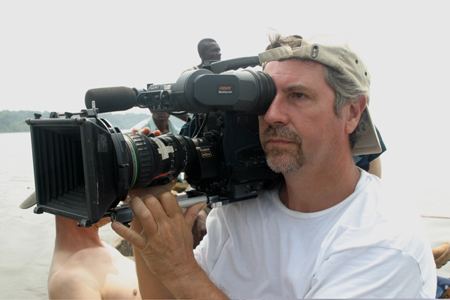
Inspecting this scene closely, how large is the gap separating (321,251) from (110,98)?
2.22 feet

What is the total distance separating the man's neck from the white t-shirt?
33 millimetres

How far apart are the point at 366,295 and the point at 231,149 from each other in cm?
50

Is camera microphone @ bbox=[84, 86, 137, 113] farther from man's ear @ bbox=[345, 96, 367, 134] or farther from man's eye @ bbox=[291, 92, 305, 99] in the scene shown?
man's ear @ bbox=[345, 96, 367, 134]

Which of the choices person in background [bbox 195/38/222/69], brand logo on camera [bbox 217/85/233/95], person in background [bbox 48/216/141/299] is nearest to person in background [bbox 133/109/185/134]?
person in background [bbox 195/38/222/69]

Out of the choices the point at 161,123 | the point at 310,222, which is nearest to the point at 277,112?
the point at 310,222

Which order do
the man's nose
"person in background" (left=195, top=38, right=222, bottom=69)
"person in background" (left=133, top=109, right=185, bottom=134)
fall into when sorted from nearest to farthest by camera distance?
the man's nose
"person in background" (left=133, top=109, right=185, bottom=134)
"person in background" (left=195, top=38, right=222, bottom=69)

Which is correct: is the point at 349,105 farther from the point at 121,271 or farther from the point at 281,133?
the point at 121,271

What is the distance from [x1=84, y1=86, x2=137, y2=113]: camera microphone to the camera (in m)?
1.22

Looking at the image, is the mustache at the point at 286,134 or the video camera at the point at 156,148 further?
the mustache at the point at 286,134

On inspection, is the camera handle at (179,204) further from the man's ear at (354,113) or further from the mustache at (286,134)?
the man's ear at (354,113)

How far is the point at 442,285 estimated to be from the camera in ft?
5.58

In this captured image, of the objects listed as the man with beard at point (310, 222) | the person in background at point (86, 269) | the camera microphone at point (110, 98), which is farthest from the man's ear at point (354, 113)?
the person in background at point (86, 269)

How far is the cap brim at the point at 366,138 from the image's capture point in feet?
4.40

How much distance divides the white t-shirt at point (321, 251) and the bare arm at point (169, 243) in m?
0.14
